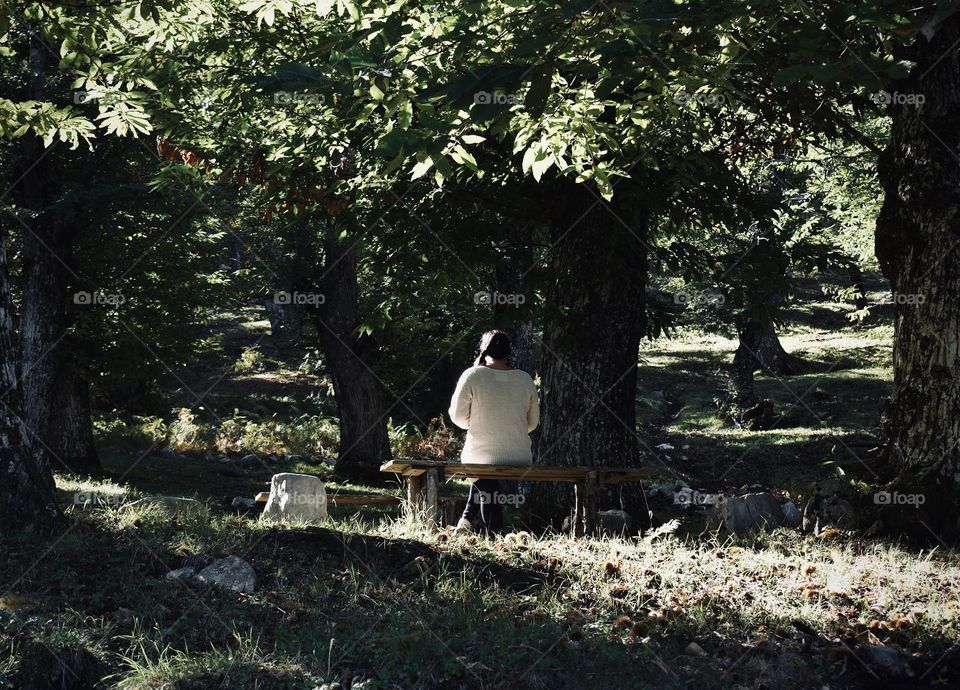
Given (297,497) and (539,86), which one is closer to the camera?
(539,86)

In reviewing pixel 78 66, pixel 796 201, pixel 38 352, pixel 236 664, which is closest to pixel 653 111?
pixel 78 66

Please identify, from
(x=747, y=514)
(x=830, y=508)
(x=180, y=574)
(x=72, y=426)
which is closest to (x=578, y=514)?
(x=747, y=514)

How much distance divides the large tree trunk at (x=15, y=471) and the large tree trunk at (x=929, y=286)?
7101 millimetres

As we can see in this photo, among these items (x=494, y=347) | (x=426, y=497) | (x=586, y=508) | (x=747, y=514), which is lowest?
(x=747, y=514)

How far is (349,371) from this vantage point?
61.4 ft

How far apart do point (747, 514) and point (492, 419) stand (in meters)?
2.78

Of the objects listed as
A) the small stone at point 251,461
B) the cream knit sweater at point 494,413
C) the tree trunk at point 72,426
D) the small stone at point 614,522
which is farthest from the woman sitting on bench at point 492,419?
the small stone at point 251,461


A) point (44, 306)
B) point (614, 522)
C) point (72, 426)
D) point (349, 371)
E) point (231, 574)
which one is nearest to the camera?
point (231, 574)

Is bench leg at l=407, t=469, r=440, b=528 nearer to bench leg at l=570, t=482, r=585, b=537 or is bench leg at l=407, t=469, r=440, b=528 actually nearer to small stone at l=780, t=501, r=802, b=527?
bench leg at l=570, t=482, r=585, b=537

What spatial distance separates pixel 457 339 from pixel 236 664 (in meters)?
14.4

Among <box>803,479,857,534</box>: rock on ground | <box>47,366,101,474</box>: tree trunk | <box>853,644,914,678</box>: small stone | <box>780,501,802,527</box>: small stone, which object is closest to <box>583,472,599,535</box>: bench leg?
<box>803,479,857,534</box>: rock on ground

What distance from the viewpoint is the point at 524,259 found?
1138 cm

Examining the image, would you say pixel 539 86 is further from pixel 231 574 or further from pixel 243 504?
pixel 243 504

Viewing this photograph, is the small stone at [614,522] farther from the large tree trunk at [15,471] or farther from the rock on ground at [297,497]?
the large tree trunk at [15,471]
